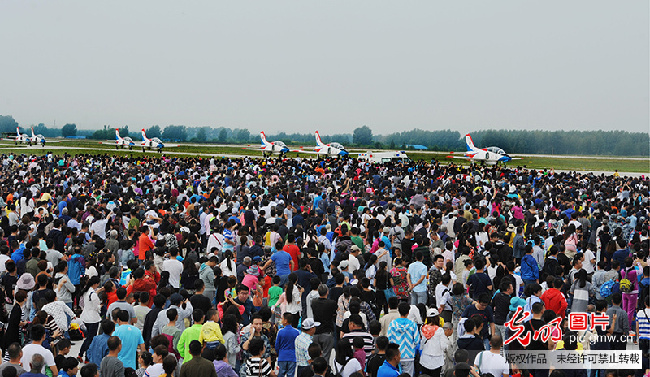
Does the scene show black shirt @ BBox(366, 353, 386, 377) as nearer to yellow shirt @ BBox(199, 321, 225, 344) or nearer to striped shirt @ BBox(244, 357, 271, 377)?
striped shirt @ BBox(244, 357, 271, 377)

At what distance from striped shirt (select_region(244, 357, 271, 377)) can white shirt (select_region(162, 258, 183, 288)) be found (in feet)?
13.2

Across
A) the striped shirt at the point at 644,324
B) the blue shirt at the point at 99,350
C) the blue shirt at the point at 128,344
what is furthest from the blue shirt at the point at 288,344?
the striped shirt at the point at 644,324

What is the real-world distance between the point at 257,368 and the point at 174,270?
4151mm

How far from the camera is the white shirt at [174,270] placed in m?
9.88

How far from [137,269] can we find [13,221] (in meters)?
8.39

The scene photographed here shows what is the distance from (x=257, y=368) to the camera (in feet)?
20.8

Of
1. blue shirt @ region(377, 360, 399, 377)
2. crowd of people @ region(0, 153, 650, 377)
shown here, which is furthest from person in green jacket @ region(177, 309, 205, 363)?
blue shirt @ region(377, 360, 399, 377)

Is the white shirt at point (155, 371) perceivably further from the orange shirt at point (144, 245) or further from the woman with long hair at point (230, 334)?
the orange shirt at point (144, 245)

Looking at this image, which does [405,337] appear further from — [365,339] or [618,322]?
[618,322]

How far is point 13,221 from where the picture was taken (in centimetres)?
1488

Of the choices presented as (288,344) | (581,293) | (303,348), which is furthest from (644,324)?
(288,344)

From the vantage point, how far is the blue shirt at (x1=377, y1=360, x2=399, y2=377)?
5866mm

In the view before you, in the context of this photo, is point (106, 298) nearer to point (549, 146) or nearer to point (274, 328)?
point (274, 328)

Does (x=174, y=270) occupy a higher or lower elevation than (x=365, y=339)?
higher
